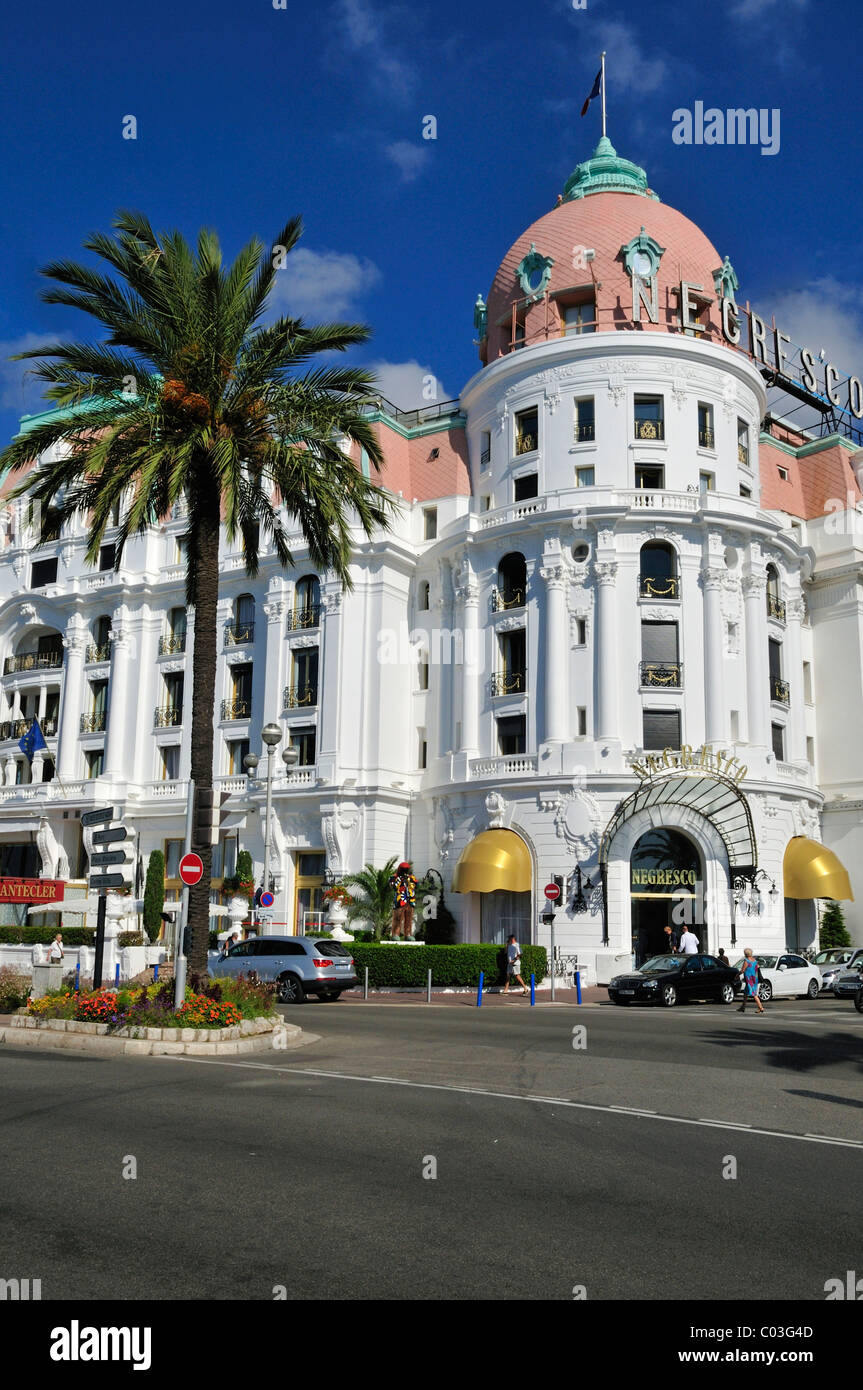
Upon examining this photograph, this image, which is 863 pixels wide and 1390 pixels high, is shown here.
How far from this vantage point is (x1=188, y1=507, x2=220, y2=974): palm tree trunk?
1903 cm

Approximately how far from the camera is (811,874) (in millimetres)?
39469

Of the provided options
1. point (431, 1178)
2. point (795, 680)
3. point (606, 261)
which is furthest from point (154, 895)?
point (431, 1178)

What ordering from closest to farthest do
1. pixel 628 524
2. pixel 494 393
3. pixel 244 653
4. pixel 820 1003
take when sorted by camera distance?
1. pixel 820 1003
2. pixel 628 524
3. pixel 494 393
4. pixel 244 653

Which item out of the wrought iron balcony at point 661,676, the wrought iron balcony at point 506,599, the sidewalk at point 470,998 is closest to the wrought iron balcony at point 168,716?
the wrought iron balcony at point 506,599

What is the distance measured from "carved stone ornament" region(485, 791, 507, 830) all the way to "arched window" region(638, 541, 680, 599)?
886 centimetres

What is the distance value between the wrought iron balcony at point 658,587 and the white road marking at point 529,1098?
2790 cm

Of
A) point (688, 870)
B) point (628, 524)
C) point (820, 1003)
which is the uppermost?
point (628, 524)

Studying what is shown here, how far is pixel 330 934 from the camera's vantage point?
38.8m

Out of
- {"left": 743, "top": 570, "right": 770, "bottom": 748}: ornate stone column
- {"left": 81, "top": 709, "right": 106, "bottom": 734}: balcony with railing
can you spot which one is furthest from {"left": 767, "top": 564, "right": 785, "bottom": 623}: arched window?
{"left": 81, "top": 709, "right": 106, "bottom": 734}: balcony with railing

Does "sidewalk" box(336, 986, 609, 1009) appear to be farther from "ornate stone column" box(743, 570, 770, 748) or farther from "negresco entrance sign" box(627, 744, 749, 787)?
"ornate stone column" box(743, 570, 770, 748)
